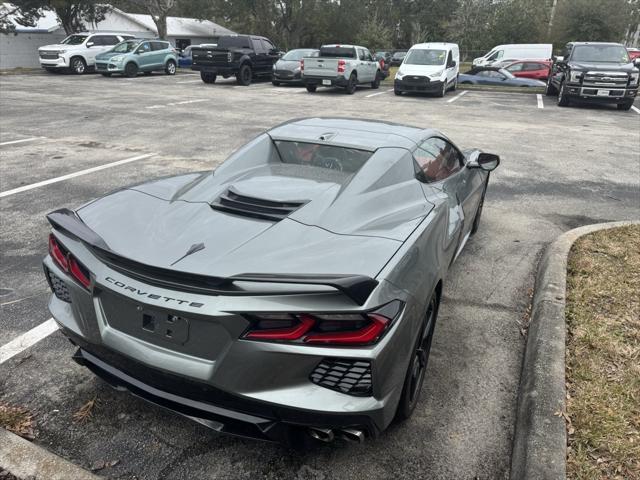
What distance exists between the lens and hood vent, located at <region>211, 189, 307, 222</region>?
2635mm

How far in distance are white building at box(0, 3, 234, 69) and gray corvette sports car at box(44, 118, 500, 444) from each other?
33445 millimetres

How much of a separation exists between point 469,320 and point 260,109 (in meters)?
11.9

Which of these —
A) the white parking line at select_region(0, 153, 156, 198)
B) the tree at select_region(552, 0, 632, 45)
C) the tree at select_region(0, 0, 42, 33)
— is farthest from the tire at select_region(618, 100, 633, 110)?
the tree at select_region(552, 0, 632, 45)

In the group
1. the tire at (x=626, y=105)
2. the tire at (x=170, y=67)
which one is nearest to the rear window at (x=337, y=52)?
the tire at (x=626, y=105)

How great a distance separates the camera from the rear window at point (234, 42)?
69.9ft

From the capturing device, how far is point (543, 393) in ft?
9.15

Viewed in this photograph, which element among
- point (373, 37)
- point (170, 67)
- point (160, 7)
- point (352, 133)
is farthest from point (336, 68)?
point (373, 37)

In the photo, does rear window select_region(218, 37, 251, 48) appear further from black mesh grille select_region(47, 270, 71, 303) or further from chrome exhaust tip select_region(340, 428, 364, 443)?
chrome exhaust tip select_region(340, 428, 364, 443)

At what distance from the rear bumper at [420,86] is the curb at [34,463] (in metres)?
17.9

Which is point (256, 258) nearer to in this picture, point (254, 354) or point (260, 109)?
point (254, 354)

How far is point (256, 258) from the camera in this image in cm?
219

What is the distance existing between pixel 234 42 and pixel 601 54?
13.8 m

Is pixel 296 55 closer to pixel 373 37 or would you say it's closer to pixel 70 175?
pixel 70 175

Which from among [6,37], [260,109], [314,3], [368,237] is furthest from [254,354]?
[314,3]
